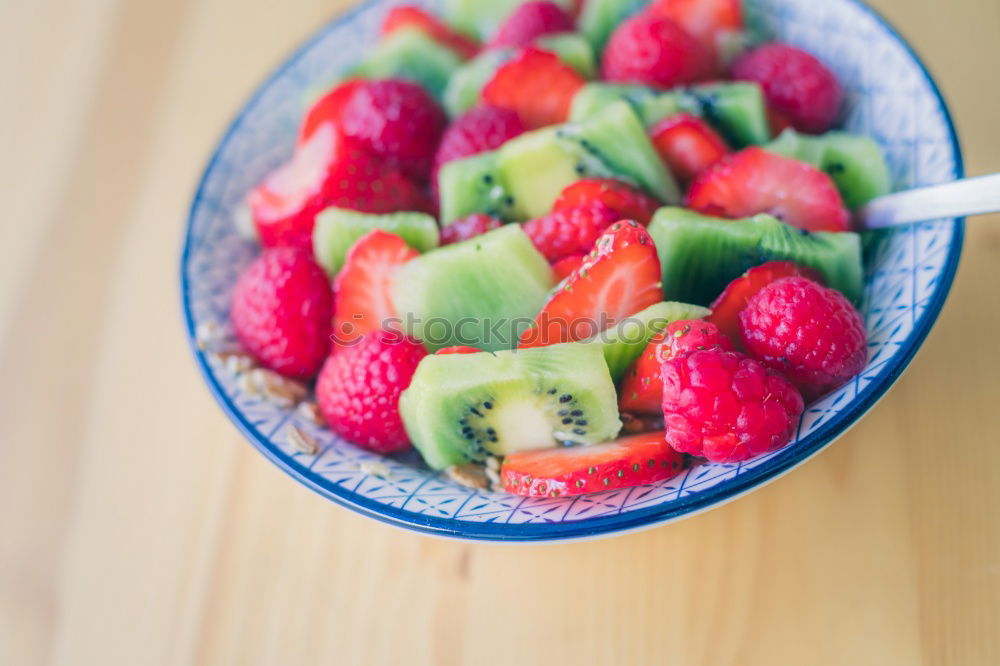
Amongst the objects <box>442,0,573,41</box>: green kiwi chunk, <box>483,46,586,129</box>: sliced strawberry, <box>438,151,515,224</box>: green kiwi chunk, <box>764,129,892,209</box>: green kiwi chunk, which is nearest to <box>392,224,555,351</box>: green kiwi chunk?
<box>438,151,515,224</box>: green kiwi chunk

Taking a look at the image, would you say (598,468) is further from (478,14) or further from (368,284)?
(478,14)

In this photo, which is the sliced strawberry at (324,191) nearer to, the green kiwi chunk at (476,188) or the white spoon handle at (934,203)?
the green kiwi chunk at (476,188)

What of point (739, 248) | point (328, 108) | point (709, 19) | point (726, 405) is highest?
point (709, 19)

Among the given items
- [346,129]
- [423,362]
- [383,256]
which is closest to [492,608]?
[423,362]

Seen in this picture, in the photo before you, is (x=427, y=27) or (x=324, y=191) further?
(x=427, y=27)

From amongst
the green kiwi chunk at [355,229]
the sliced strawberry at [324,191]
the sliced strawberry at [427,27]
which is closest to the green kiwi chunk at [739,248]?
the green kiwi chunk at [355,229]

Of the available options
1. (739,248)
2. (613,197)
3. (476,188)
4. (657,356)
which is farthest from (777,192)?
(476,188)

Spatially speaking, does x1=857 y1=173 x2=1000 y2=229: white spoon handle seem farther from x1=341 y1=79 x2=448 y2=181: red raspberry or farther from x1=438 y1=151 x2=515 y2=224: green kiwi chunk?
x1=341 y1=79 x2=448 y2=181: red raspberry
